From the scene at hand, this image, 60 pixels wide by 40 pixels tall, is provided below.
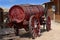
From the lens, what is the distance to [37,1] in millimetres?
10648

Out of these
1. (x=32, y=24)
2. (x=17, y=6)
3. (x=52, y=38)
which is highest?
(x=17, y=6)

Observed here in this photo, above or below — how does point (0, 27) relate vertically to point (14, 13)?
below

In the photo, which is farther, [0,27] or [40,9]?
[40,9]

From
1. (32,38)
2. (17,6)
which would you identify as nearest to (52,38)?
(32,38)

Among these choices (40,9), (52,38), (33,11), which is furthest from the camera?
(40,9)

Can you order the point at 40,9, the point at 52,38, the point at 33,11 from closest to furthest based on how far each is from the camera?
the point at 52,38
the point at 33,11
the point at 40,9

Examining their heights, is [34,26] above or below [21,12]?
below

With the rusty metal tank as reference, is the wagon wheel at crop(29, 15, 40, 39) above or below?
below

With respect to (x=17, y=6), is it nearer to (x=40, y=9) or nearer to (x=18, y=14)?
(x=18, y=14)

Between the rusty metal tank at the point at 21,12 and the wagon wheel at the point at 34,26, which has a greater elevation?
the rusty metal tank at the point at 21,12

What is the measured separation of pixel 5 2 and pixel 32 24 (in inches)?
59.5

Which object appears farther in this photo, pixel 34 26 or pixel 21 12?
pixel 34 26

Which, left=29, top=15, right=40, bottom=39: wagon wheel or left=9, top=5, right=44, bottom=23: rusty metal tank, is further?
left=9, top=5, right=44, bottom=23: rusty metal tank

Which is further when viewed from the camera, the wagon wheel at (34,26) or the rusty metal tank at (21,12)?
the rusty metal tank at (21,12)
